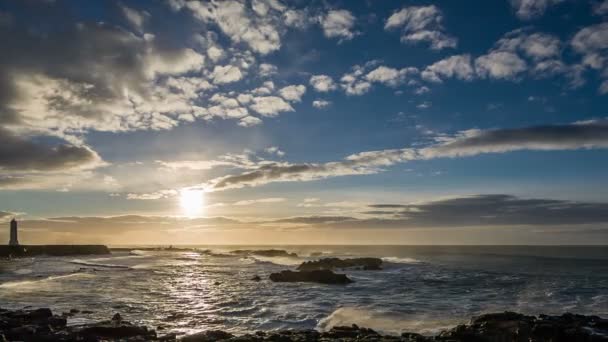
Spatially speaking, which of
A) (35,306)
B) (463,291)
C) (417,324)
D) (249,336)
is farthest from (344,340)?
(463,291)

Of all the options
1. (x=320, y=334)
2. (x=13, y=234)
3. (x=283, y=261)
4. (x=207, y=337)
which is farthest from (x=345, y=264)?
(x=13, y=234)

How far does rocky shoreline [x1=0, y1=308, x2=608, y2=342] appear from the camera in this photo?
61.1ft

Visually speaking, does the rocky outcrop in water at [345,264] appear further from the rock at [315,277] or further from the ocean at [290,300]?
the ocean at [290,300]

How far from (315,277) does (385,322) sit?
2588 cm

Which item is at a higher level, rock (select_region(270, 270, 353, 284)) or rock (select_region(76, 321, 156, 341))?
rock (select_region(76, 321, 156, 341))

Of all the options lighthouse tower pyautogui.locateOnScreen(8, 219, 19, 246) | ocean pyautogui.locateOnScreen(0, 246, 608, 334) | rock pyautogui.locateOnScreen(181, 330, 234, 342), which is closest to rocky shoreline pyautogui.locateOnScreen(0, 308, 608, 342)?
rock pyautogui.locateOnScreen(181, 330, 234, 342)

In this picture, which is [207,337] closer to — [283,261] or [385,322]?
[385,322]

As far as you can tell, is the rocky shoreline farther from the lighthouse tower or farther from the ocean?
the lighthouse tower

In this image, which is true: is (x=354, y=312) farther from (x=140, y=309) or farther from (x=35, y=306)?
(x=35, y=306)

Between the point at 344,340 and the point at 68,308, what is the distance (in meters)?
19.7

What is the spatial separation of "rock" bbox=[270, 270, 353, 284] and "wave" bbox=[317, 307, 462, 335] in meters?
20.3

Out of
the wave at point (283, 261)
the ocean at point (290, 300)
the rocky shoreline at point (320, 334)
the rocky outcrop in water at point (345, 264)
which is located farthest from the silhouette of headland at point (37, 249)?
the rocky shoreline at point (320, 334)

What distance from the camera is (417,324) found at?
2558 centimetres

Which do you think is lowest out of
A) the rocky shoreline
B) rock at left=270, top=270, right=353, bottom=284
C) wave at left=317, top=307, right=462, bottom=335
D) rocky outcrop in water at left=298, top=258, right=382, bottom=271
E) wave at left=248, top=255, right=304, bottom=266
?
wave at left=248, top=255, right=304, bottom=266
